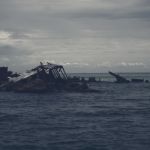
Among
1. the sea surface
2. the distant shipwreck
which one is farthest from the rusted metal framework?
the sea surface

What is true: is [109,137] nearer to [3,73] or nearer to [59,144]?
[59,144]

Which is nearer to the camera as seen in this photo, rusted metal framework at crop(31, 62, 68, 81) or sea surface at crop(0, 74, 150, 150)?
sea surface at crop(0, 74, 150, 150)

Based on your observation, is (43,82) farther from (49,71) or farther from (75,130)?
(75,130)

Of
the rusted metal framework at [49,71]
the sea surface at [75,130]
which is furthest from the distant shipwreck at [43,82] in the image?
the sea surface at [75,130]

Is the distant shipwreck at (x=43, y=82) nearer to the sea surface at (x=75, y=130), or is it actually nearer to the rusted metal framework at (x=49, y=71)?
the rusted metal framework at (x=49, y=71)

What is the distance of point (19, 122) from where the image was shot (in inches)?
1229

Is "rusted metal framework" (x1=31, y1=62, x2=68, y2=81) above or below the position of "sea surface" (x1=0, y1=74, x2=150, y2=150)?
above

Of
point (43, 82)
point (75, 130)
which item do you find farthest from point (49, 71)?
point (75, 130)

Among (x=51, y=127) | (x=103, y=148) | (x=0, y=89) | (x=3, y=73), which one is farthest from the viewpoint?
(x=3, y=73)

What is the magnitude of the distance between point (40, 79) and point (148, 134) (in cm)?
4027

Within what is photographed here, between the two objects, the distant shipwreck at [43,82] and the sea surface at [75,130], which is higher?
the distant shipwreck at [43,82]

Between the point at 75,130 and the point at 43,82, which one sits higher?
the point at 43,82

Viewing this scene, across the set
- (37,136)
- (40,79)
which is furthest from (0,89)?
(37,136)

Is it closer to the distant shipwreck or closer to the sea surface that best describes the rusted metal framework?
the distant shipwreck
